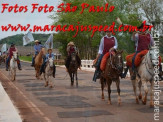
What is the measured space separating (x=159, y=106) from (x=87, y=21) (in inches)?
2127

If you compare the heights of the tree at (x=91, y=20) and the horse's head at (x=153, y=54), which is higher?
the tree at (x=91, y=20)

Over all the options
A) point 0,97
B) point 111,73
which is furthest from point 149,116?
point 0,97

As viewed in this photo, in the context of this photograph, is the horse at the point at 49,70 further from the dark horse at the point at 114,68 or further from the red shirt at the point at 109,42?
the dark horse at the point at 114,68

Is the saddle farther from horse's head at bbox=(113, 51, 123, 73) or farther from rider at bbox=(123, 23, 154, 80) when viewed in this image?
rider at bbox=(123, 23, 154, 80)

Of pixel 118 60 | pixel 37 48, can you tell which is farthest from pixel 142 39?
pixel 37 48

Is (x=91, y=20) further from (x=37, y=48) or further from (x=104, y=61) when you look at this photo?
(x=104, y=61)

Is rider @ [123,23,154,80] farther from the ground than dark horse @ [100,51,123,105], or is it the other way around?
rider @ [123,23,154,80]

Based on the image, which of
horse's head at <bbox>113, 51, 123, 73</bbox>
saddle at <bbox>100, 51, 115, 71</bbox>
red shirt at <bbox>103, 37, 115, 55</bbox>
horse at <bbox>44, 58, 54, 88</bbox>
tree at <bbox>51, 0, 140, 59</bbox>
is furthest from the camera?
tree at <bbox>51, 0, 140, 59</bbox>

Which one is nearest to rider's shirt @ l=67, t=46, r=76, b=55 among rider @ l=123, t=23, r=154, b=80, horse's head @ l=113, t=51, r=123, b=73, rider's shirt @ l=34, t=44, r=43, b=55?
rider's shirt @ l=34, t=44, r=43, b=55

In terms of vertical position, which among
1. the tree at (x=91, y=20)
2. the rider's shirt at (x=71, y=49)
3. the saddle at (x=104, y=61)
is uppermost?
the tree at (x=91, y=20)

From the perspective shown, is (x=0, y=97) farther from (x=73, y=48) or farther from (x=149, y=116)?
(x=73, y=48)

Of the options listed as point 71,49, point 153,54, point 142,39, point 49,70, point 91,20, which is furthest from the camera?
point 91,20

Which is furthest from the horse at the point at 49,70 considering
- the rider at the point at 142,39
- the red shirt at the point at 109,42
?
the rider at the point at 142,39

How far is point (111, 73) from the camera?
12.6 m
